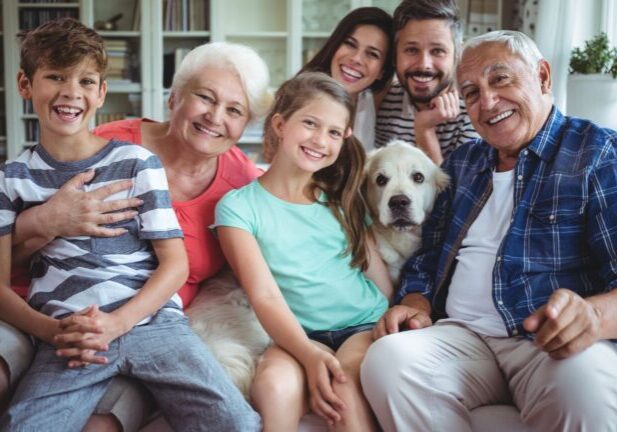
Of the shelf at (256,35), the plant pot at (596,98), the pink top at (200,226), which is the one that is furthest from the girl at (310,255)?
the shelf at (256,35)

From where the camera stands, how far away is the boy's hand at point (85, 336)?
1.21 meters

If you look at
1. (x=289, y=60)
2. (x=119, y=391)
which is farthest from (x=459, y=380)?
(x=289, y=60)

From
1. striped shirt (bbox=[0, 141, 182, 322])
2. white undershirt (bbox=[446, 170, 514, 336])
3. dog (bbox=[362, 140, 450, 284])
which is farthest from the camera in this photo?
dog (bbox=[362, 140, 450, 284])

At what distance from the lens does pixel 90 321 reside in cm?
122

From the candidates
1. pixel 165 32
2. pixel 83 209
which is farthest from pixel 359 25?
pixel 165 32

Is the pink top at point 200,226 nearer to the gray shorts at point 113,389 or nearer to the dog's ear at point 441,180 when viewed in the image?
the gray shorts at point 113,389

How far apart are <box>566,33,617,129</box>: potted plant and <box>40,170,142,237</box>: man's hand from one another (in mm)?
2521

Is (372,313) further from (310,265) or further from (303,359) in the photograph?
(303,359)

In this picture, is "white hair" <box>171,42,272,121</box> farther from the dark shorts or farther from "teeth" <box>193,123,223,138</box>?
the dark shorts

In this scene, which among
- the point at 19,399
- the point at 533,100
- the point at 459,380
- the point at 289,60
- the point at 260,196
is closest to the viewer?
the point at 19,399

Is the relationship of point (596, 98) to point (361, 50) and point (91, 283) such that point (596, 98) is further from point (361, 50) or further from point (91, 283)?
point (91, 283)

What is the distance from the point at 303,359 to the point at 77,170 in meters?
0.62

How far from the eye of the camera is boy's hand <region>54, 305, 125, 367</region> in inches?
47.8

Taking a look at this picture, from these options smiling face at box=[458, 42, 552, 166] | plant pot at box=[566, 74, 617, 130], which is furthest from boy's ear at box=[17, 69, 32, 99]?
plant pot at box=[566, 74, 617, 130]
